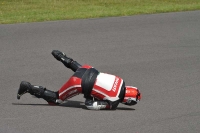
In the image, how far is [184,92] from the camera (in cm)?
951

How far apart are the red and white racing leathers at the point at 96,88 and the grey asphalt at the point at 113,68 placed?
18 centimetres

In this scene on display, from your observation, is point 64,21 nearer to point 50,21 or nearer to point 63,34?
point 50,21

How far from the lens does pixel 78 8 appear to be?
18250 mm

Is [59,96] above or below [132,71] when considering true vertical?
below

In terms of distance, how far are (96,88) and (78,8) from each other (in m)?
10.4

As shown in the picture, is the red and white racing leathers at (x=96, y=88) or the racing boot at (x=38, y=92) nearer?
the red and white racing leathers at (x=96, y=88)

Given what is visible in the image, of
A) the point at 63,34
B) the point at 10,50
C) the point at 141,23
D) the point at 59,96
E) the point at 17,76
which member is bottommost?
the point at 59,96

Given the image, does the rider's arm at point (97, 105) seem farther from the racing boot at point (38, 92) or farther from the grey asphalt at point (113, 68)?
the racing boot at point (38, 92)

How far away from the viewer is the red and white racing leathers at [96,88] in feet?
26.5

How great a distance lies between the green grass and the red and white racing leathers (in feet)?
24.6

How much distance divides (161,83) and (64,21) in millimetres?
6105

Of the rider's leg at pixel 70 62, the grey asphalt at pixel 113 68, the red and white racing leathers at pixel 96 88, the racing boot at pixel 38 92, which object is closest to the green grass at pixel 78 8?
the grey asphalt at pixel 113 68

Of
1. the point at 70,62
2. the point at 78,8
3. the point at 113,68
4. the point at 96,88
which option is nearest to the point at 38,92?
the point at 70,62

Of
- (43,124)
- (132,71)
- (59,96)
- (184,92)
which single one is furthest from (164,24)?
(43,124)
